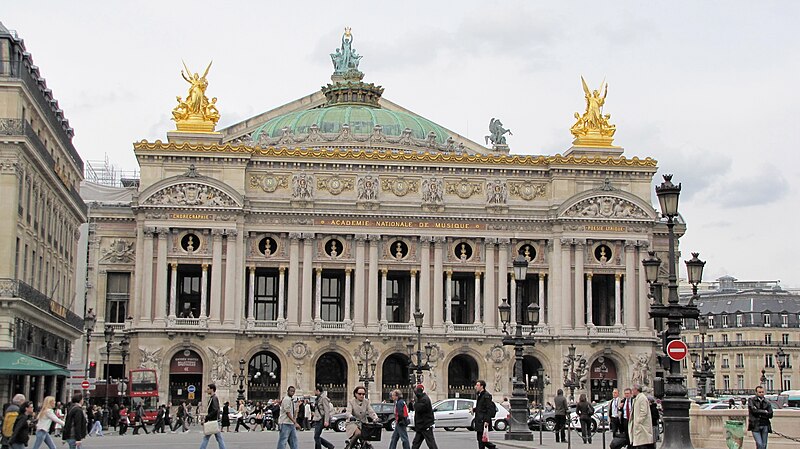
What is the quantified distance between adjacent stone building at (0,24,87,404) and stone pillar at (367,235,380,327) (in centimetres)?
2070

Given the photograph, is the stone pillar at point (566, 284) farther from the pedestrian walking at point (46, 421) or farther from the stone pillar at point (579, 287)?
the pedestrian walking at point (46, 421)

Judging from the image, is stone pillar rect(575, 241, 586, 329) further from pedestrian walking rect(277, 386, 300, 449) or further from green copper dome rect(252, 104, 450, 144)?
pedestrian walking rect(277, 386, 300, 449)

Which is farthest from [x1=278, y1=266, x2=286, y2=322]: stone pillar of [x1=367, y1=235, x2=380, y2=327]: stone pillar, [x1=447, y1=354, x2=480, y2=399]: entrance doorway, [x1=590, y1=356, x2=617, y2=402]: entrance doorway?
[x1=590, y1=356, x2=617, y2=402]: entrance doorway

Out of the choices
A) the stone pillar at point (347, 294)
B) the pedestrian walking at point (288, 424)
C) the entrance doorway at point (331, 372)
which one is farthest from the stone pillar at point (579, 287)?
the pedestrian walking at point (288, 424)

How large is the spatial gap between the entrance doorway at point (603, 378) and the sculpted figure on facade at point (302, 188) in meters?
23.5

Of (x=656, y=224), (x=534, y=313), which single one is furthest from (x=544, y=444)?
(x=656, y=224)

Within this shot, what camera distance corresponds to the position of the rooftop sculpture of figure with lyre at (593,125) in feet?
310

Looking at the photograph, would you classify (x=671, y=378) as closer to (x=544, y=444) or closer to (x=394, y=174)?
(x=544, y=444)

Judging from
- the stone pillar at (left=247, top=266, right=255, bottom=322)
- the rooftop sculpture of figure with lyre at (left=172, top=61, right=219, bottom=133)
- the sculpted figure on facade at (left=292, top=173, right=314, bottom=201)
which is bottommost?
the stone pillar at (left=247, top=266, right=255, bottom=322)

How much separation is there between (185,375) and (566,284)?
27353 mm

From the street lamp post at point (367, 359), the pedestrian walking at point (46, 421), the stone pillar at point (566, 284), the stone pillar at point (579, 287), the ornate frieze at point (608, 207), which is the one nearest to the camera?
the pedestrian walking at point (46, 421)

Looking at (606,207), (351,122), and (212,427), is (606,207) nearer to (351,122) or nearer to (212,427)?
(351,122)

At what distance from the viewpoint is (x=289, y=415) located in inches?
1368

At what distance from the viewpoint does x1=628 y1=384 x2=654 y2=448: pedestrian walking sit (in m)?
29.7
